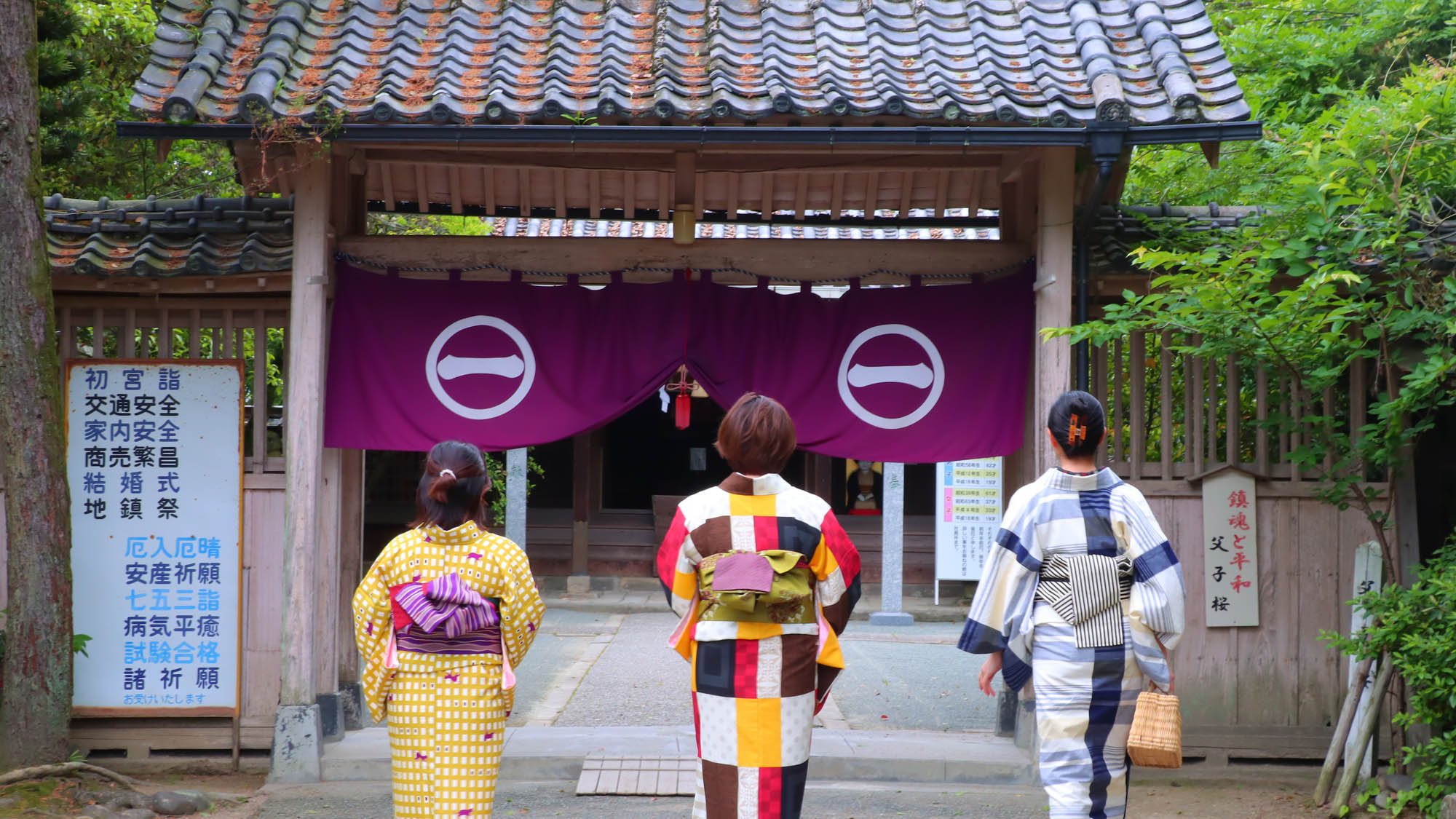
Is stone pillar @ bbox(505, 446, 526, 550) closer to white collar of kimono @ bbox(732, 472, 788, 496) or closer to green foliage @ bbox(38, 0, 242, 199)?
green foliage @ bbox(38, 0, 242, 199)

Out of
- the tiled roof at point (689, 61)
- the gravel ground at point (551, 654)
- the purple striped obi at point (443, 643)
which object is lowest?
the gravel ground at point (551, 654)

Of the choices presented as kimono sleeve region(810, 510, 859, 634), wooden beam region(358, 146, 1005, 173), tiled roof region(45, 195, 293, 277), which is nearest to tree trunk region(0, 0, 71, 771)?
tiled roof region(45, 195, 293, 277)

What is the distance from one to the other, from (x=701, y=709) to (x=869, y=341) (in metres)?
3.08

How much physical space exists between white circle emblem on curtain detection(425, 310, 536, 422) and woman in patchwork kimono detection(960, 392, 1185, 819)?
11.4 ft

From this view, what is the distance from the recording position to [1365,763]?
607 cm

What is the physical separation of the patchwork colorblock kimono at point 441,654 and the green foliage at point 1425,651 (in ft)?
13.8

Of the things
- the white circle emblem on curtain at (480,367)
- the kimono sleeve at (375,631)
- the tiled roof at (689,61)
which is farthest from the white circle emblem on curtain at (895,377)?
the kimono sleeve at (375,631)

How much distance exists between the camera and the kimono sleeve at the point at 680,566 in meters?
4.40

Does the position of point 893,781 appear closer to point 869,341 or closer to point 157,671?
point 869,341

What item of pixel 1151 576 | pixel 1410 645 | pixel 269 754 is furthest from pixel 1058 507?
pixel 269 754

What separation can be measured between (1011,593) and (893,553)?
10.2 meters

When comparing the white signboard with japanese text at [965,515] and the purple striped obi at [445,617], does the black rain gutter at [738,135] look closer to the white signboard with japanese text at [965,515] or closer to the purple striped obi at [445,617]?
the purple striped obi at [445,617]

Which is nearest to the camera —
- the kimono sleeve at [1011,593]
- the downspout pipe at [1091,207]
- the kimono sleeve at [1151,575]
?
the kimono sleeve at [1151,575]

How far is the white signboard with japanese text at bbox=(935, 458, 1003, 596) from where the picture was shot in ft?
47.7
